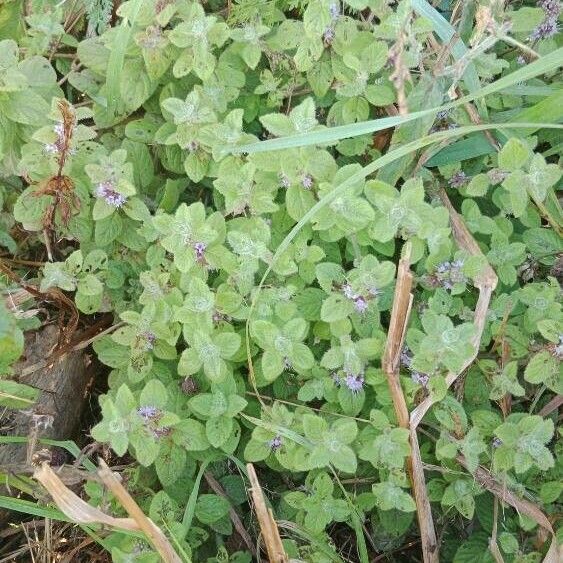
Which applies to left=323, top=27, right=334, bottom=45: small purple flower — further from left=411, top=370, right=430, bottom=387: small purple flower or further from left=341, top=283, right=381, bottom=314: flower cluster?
left=411, top=370, right=430, bottom=387: small purple flower

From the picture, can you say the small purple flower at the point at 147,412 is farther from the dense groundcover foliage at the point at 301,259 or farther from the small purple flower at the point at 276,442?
the small purple flower at the point at 276,442

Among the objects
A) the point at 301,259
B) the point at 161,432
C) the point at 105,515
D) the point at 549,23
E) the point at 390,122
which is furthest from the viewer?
the point at 549,23

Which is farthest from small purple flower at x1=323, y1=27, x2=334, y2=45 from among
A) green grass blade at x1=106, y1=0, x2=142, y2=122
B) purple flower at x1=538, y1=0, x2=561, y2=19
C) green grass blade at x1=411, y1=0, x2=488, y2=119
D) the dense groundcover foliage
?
purple flower at x1=538, y1=0, x2=561, y2=19

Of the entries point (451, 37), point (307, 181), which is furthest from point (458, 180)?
point (307, 181)

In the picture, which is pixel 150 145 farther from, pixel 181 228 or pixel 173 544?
pixel 173 544

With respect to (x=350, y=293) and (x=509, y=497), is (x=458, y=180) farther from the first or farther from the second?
(x=509, y=497)

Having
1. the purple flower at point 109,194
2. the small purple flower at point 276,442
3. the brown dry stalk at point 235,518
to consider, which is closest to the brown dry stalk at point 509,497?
the small purple flower at point 276,442

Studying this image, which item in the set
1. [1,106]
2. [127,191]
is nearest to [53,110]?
[1,106]

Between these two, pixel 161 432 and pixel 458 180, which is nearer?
pixel 161 432
